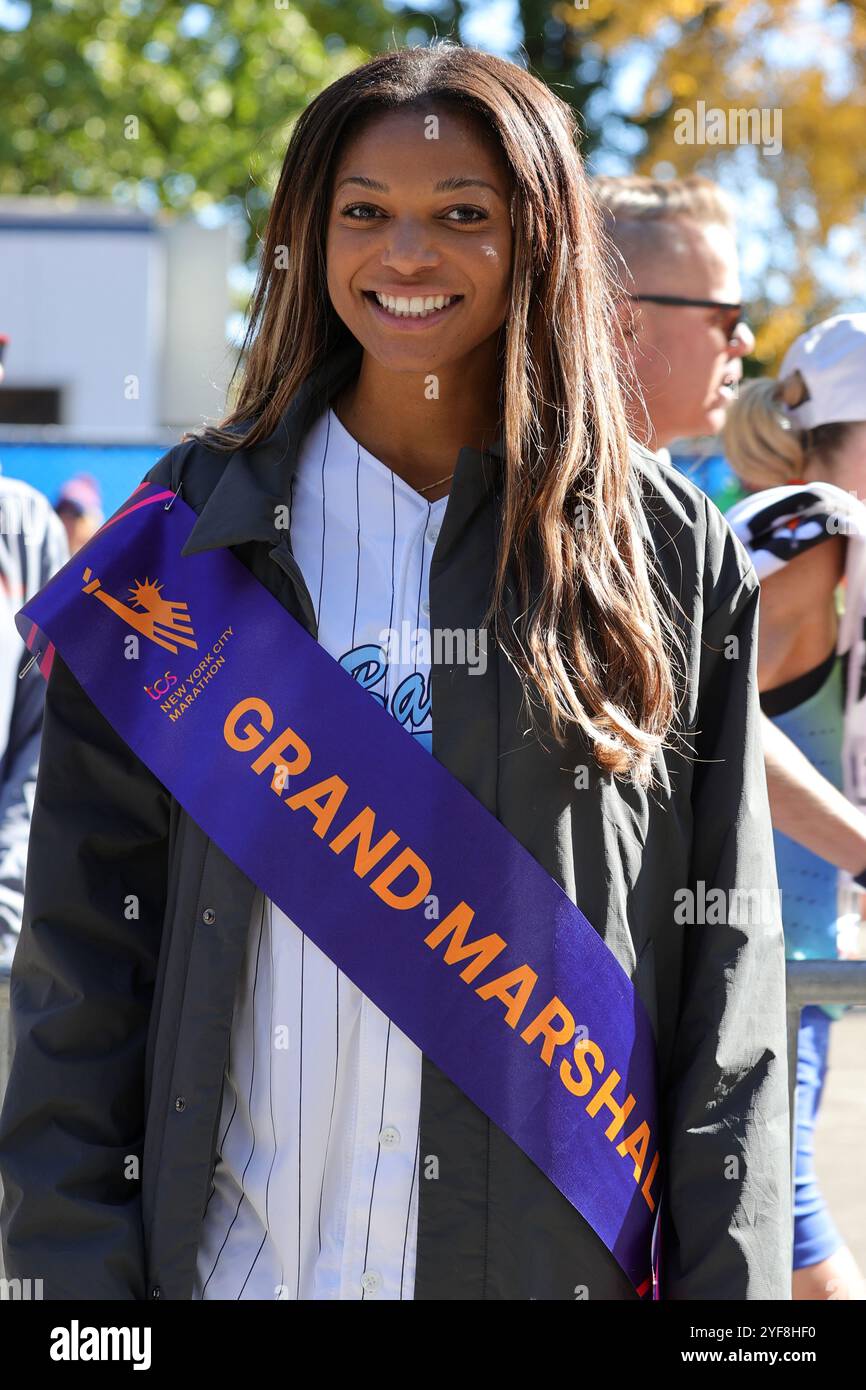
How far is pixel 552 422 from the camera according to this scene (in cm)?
204

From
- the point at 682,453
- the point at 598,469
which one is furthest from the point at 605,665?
the point at 682,453

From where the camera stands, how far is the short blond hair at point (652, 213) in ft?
11.1

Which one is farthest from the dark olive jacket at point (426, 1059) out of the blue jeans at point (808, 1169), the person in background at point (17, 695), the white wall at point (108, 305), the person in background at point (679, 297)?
the white wall at point (108, 305)

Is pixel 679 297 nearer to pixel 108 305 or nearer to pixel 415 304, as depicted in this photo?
pixel 415 304

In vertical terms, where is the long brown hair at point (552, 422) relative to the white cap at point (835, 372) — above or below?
below

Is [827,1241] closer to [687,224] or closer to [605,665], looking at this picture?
[605,665]

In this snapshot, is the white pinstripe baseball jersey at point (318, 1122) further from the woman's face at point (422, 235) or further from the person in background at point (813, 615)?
the person in background at point (813, 615)

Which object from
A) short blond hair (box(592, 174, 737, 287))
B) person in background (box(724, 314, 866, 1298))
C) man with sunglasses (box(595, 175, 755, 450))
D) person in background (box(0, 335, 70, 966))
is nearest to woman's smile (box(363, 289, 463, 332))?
person in background (box(724, 314, 866, 1298))

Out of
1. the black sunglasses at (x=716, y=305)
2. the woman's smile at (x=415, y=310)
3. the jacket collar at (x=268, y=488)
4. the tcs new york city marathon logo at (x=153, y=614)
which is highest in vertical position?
the black sunglasses at (x=716, y=305)

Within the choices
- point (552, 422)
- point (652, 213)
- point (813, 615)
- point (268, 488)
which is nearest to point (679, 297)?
point (652, 213)

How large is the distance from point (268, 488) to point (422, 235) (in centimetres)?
34

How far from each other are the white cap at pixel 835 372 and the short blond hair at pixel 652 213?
13.2 inches

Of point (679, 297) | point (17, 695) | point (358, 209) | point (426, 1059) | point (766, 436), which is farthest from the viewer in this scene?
point (17, 695)

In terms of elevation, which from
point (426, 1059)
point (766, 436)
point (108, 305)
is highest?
point (108, 305)
